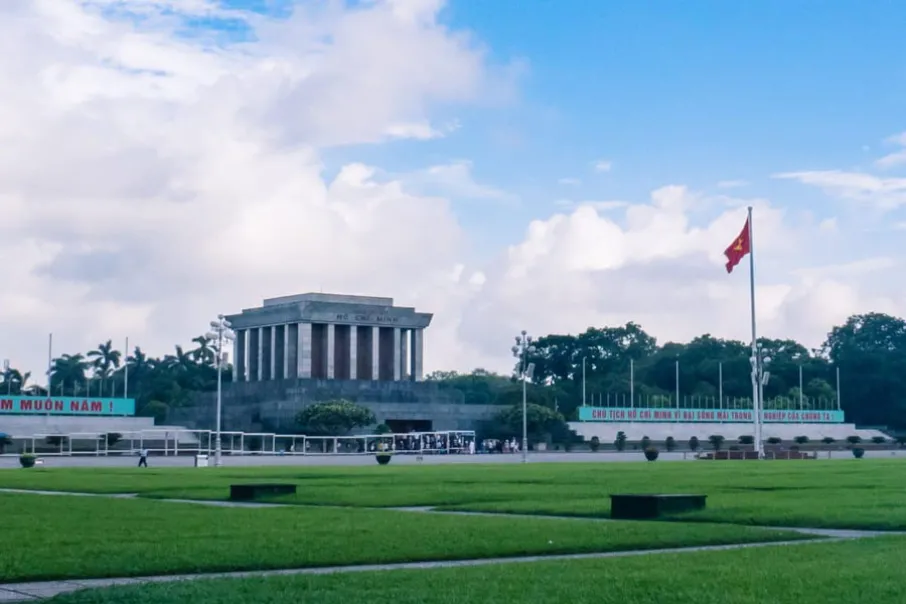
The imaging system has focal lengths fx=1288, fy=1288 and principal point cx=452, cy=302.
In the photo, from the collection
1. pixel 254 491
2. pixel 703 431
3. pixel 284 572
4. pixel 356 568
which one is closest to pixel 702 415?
pixel 703 431

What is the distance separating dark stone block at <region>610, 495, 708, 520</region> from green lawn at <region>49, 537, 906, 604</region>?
282 inches

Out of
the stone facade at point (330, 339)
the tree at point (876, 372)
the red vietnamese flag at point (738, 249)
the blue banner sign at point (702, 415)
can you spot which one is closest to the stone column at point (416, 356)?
the stone facade at point (330, 339)

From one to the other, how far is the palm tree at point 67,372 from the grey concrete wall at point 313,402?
124 ft

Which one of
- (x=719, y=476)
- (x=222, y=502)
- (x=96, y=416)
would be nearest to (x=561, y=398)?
(x=96, y=416)

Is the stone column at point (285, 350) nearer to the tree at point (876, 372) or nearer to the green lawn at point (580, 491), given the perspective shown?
the tree at point (876, 372)

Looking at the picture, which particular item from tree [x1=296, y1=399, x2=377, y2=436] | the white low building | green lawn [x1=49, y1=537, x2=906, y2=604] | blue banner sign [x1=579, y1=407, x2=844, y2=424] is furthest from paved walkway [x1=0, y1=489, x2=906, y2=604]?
blue banner sign [x1=579, y1=407, x2=844, y2=424]

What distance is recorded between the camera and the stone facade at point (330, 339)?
443ft

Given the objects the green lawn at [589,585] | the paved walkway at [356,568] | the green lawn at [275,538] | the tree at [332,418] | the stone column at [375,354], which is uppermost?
the stone column at [375,354]

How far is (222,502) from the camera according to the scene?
28984 mm

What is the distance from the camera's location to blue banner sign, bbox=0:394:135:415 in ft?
361

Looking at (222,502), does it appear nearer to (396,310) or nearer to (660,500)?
(660,500)

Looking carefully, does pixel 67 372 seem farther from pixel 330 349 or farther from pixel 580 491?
pixel 580 491

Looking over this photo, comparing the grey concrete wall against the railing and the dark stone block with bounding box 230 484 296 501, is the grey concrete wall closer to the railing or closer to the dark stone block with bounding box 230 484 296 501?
the railing

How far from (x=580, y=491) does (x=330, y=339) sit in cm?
10523
